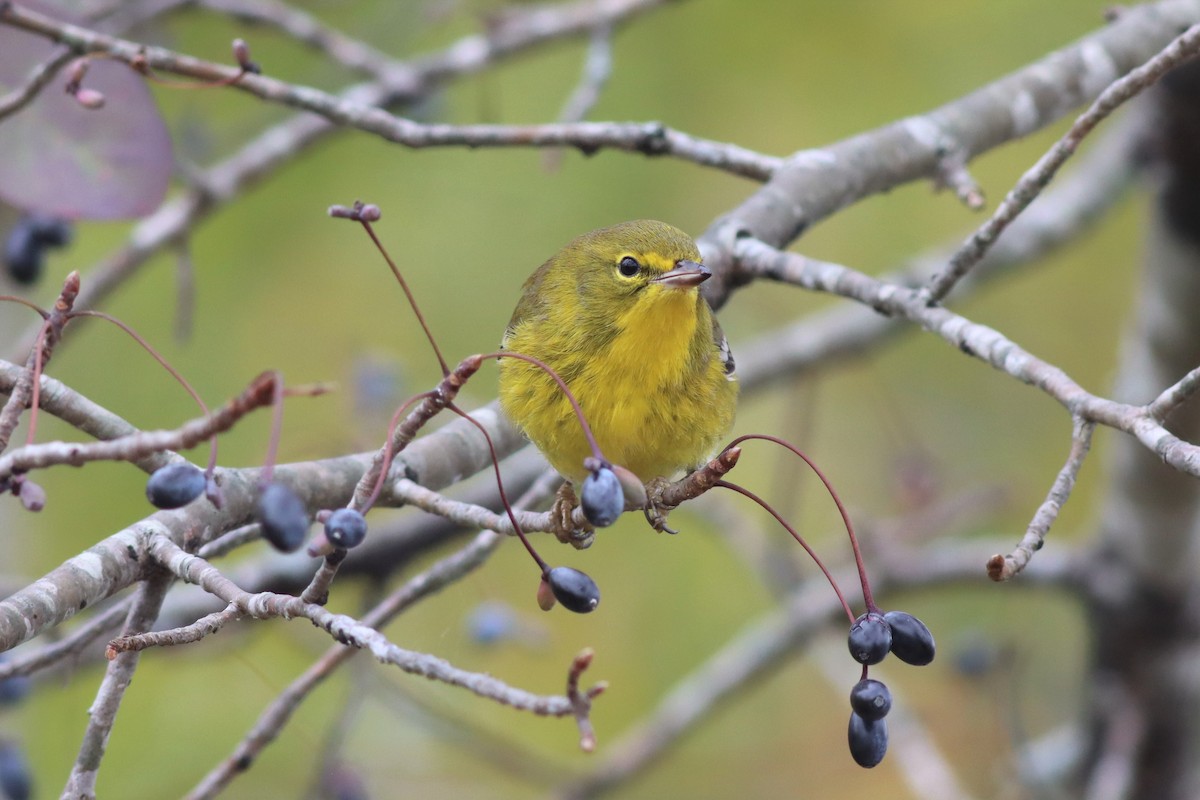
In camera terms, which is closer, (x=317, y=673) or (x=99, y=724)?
(x=99, y=724)

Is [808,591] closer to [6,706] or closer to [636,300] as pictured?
[636,300]

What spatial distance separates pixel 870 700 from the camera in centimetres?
187

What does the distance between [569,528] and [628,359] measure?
101 centimetres

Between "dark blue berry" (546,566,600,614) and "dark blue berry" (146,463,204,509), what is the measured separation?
53cm

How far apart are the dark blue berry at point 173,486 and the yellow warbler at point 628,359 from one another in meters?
1.16

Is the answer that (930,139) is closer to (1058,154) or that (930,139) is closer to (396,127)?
(1058,154)

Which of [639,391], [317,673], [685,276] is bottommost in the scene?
[317,673]

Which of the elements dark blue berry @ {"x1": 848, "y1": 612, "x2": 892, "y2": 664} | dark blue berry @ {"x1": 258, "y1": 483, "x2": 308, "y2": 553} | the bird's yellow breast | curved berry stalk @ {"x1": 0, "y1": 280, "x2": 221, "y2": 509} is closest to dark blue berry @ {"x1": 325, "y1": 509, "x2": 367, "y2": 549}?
dark blue berry @ {"x1": 258, "y1": 483, "x2": 308, "y2": 553}

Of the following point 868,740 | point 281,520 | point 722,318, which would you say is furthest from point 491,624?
point 722,318

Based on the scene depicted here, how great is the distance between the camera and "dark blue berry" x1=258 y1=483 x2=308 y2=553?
5.27 feet

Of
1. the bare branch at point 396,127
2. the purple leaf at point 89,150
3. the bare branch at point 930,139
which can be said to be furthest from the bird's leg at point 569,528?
the purple leaf at point 89,150

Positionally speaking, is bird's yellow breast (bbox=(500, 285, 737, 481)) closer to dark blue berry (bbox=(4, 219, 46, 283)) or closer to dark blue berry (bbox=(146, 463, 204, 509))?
dark blue berry (bbox=(146, 463, 204, 509))

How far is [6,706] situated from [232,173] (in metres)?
1.99

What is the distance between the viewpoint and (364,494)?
5.99 feet
